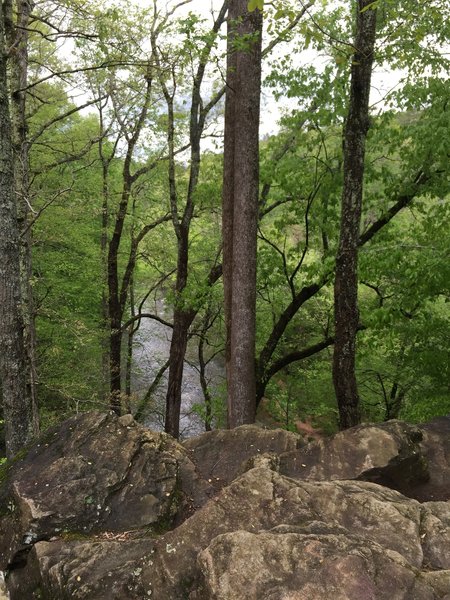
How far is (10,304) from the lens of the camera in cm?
599

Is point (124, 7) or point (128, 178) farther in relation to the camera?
point (128, 178)

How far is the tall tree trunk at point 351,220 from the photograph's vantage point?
19.9 ft

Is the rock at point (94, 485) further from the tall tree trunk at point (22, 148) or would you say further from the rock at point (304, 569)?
the tall tree trunk at point (22, 148)

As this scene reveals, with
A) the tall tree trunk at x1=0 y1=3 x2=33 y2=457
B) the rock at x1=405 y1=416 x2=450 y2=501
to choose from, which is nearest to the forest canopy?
the tall tree trunk at x1=0 y1=3 x2=33 y2=457

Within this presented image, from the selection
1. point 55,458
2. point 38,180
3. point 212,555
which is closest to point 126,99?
point 38,180

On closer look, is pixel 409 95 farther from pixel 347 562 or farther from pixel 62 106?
pixel 62 106

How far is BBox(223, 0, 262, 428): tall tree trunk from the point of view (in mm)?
7031

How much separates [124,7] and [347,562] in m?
14.5

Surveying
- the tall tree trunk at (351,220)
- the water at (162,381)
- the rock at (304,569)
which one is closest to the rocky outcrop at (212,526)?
the rock at (304,569)

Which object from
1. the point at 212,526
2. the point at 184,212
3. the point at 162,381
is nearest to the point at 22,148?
the point at 184,212

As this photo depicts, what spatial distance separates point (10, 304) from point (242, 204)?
12.3 feet

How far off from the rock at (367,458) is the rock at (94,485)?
1.11 m

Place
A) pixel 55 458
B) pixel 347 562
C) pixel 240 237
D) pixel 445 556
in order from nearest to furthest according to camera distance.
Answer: pixel 347 562 < pixel 445 556 < pixel 55 458 < pixel 240 237

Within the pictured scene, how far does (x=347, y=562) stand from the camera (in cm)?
249
